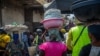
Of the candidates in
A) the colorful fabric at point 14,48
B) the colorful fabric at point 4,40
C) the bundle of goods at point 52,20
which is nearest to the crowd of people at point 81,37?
the bundle of goods at point 52,20

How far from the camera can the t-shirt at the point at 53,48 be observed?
19.8ft

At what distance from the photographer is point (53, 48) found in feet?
20.0

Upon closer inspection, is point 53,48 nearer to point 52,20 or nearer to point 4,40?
point 52,20

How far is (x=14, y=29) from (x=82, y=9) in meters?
11.6

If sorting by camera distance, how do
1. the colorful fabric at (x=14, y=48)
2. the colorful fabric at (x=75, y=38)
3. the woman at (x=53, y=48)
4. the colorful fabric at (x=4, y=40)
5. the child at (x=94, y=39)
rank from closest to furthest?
1. the child at (x=94, y=39)
2. the colorful fabric at (x=75, y=38)
3. the woman at (x=53, y=48)
4. the colorful fabric at (x=14, y=48)
5. the colorful fabric at (x=4, y=40)

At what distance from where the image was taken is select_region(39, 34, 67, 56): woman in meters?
6.03

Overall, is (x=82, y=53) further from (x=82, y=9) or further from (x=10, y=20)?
(x=10, y=20)

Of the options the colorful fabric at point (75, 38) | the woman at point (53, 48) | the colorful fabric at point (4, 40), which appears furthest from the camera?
the colorful fabric at point (4, 40)

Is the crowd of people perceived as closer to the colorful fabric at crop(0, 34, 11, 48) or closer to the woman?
the woman

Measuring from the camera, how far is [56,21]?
19.4 feet

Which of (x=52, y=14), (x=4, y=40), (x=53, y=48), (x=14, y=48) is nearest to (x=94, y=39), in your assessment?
A: (x=52, y=14)

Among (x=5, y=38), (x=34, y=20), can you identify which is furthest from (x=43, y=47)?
(x=34, y=20)

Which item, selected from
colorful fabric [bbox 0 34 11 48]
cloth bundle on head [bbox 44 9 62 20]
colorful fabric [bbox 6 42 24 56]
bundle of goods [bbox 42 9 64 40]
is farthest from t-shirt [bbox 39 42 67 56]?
colorful fabric [bbox 0 34 11 48]

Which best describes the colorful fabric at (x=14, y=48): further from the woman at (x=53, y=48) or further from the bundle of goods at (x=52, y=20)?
the bundle of goods at (x=52, y=20)
